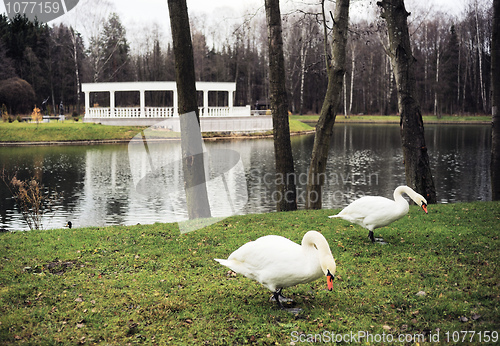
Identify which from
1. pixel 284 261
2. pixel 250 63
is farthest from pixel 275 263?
pixel 250 63

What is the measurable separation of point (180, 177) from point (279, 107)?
1094 cm

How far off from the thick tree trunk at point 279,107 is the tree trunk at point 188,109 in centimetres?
185

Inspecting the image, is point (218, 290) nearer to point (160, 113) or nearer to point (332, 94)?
point (332, 94)

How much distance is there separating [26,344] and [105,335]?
69 cm

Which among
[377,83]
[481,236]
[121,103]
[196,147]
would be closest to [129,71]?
[121,103]

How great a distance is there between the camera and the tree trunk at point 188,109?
9953 millimetres

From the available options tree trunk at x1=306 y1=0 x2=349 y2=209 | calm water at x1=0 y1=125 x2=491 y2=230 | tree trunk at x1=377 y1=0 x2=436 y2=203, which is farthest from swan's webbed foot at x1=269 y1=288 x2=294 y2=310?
calm water at x1=0 y1=125 x2=491 y2=230

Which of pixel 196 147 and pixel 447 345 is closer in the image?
pixel 447 345

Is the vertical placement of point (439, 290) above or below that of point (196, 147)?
below

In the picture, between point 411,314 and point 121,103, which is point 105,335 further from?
point 121,103

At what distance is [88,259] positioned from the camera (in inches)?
262

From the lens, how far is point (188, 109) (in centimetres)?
1005

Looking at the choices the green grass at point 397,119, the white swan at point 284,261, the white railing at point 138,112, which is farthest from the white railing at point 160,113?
the white swan at point 284,261

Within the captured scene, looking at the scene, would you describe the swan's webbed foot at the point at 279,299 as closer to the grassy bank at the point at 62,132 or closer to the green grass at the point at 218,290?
the green grass at the point at 218,290
